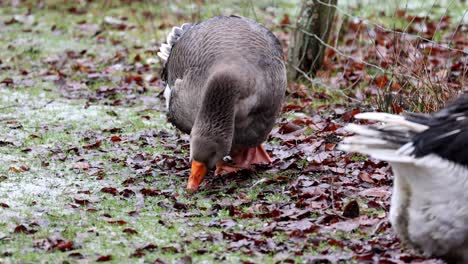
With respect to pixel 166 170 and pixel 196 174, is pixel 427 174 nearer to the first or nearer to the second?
pixel 196 174

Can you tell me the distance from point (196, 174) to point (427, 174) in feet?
8.70

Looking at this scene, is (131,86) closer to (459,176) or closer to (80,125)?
(80,125)

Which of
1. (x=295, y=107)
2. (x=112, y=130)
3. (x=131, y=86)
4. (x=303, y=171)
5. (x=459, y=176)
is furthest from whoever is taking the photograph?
(x=131, y=86)

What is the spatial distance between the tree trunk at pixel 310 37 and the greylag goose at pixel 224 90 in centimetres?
269

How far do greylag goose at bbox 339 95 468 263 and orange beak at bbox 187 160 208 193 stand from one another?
7.15 ft

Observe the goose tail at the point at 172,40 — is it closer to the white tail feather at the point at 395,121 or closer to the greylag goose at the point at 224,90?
the greylag goose at the point at 224,90

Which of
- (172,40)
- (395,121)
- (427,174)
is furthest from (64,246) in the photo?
(172,40)

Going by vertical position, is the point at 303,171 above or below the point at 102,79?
above

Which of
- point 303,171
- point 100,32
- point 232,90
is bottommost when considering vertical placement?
point 100,32

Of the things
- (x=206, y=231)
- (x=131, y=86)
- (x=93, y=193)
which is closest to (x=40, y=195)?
(x=93, y=193)

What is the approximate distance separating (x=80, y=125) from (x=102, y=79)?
2.41 m

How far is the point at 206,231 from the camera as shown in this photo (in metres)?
6.19

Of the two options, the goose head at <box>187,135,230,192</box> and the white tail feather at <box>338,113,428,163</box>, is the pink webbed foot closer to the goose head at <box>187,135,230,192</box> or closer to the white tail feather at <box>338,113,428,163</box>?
the goose head at <box>187,135,230,192</box>

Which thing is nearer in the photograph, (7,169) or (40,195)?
(40,195)
